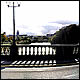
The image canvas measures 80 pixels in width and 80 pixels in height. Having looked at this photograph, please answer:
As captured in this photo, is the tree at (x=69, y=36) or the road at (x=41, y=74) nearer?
the road at (x=41, y=74)

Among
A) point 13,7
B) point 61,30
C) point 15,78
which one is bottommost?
point 15,78

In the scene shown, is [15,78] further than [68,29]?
No

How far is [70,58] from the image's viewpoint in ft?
41.2

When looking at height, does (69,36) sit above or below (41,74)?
above

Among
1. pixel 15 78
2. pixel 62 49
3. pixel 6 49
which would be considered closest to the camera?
pixel 15 78

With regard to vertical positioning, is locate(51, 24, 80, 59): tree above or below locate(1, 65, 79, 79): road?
above

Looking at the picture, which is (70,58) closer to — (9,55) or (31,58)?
(31,58)

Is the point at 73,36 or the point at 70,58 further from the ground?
the point at 73,36

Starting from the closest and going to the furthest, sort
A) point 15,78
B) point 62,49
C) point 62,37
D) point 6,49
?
point 15,78 < point 62,49 < point 6,49 < point 62,37

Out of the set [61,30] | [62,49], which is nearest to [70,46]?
[62,49]

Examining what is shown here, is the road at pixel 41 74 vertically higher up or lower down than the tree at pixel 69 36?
lower down

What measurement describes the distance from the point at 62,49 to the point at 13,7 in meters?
4.89

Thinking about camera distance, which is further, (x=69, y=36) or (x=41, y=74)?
(x=69, y=36)

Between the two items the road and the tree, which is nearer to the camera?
the road
